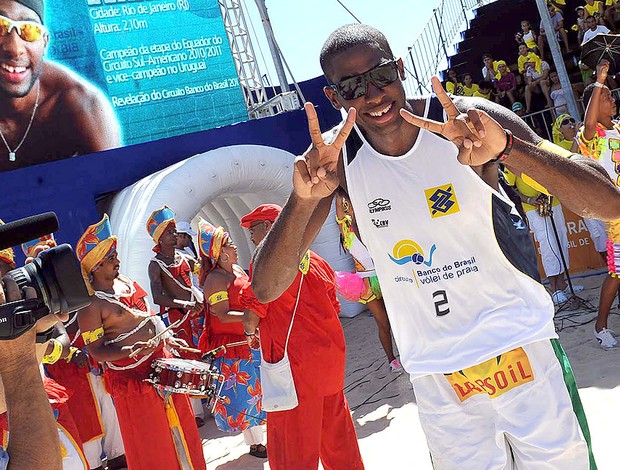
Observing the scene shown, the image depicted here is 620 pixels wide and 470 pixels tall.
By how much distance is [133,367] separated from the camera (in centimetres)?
444

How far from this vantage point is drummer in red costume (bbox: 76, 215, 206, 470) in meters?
4.37

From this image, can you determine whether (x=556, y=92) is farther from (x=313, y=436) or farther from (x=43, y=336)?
(x=43, y=336)

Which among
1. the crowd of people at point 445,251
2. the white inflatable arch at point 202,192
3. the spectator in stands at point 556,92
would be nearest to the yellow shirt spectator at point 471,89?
the spectator in stands at point 556,92

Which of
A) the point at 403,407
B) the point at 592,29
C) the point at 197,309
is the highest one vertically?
the point at 592,29

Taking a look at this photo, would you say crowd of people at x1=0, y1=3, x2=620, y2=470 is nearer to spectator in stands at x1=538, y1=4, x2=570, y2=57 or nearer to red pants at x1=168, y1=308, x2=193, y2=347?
red pants at x1=168, y1=308, x2=193, y2=347

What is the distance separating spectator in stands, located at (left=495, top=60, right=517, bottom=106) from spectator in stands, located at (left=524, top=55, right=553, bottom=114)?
0.40 metres

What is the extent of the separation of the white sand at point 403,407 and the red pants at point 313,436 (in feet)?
2.34

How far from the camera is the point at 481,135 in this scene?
6.68 ft

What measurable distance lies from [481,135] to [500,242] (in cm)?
39

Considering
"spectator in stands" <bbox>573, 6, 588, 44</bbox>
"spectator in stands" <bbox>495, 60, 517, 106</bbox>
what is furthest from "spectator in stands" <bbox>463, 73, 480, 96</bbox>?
"spectator in stands" <bbox>573, 6, 588, 44</bbox>

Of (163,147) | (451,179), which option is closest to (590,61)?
(163,147)

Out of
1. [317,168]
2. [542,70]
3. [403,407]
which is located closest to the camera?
[317,168]

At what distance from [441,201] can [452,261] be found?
7.4 inches

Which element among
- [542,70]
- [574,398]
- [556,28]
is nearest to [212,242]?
[574,398]
